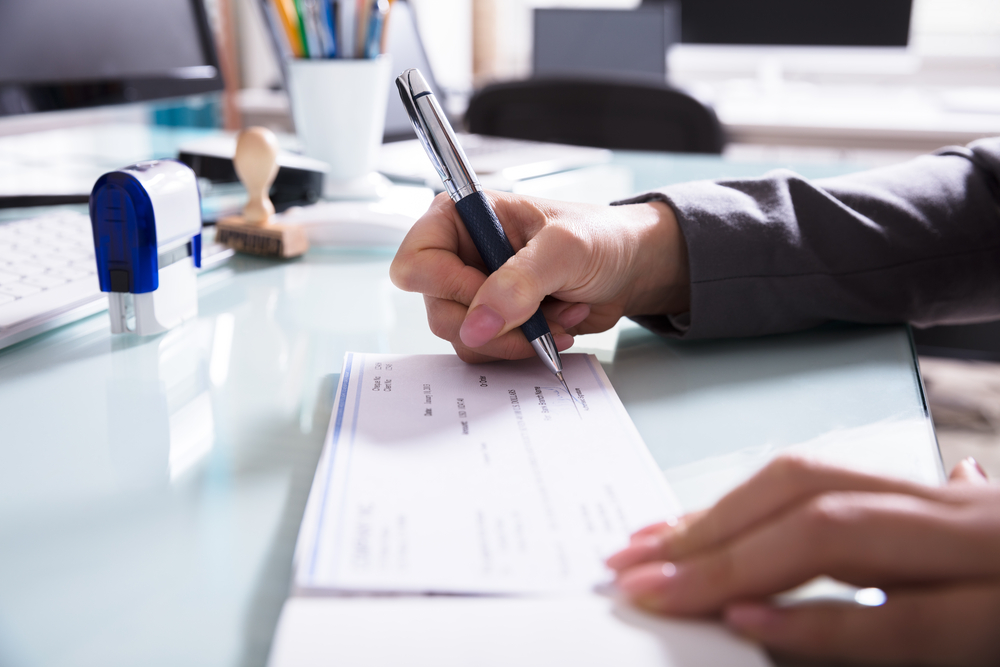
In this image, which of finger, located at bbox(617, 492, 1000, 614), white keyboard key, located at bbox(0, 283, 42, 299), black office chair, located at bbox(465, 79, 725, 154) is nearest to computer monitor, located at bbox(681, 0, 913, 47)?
black office chair, located at bbox(465, 79, 725, 154)

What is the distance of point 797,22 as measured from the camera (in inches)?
76.7

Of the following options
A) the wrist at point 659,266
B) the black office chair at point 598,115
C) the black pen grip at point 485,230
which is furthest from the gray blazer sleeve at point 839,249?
the black office chair at point 598,115

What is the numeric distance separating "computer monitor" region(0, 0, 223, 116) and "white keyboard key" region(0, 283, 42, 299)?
272 mm

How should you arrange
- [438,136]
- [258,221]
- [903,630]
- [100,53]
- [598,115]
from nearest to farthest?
[903,630]
[438,136]
[258,221]
[100,53]
[598,115]

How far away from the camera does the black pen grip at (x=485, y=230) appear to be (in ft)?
1.51

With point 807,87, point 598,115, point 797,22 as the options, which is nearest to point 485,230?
point 598,115

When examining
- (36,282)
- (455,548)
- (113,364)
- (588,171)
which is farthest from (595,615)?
(588,171)

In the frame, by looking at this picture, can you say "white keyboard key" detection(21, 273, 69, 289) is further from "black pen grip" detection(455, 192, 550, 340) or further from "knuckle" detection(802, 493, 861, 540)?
"knuckle" detection(802, 493, 861, 540)

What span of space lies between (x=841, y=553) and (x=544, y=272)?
23 centimetres

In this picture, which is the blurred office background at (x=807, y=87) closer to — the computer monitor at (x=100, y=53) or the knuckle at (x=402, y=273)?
the computer monitor at (x=100, y=53)

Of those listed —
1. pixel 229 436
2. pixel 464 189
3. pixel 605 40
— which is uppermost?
pixel 605 40

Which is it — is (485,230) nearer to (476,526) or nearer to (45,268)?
(476,526)

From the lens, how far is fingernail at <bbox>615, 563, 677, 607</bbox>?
0.25 metres

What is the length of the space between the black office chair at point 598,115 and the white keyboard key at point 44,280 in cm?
105
